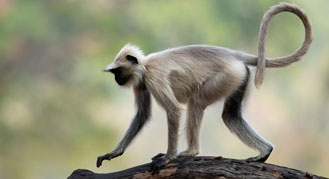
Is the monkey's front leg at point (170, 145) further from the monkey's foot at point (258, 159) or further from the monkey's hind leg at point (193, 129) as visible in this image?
the monkey's foot at point (258, 159)

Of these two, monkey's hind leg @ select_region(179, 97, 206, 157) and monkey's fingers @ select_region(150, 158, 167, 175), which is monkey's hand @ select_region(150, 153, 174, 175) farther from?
monkey's hind leg @ select_region(179, 97, 206, 157)

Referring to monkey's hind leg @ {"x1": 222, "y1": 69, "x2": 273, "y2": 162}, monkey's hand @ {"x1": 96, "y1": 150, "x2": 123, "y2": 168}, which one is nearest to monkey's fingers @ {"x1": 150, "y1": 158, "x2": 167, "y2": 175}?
monkey's hand @ {"x1": 96, "y1": 150, "x2": 123, "y2": 168}

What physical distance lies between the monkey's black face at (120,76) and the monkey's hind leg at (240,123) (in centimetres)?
95

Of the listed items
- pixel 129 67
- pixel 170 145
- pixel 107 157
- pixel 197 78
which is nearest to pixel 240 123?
pixel 197 78

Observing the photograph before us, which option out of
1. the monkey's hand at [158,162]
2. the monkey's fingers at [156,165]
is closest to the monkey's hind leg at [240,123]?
the monkey's hand at [158,162]

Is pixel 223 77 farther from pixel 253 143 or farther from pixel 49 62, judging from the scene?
pixel 49 62

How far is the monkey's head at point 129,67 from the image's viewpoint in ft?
15.8

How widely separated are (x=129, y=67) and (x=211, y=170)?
4.06 ft

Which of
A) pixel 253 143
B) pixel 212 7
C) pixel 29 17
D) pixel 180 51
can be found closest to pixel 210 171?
pixel 253 143

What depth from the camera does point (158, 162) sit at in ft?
14.4

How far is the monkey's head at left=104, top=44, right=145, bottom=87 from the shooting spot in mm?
4820

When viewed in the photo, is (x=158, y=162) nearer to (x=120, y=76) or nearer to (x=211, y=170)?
(x=211, y=170)

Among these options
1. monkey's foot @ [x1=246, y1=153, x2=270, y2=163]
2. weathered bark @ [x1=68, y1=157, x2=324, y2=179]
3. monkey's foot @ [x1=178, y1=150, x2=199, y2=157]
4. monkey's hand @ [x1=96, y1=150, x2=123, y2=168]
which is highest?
monkey's hand @ [x1=96, y1=150, x2=123, y2=168]

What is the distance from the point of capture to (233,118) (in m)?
4.88
